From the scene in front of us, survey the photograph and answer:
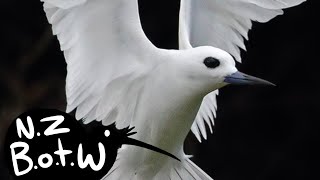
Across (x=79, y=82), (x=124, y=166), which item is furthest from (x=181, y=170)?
(x=79, y=82)

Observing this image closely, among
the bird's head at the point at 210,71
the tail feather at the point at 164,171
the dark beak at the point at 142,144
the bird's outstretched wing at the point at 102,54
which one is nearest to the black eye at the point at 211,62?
the bird's head at the point at 210,71

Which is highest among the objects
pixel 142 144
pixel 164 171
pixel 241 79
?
pixel 241 79

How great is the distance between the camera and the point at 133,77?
4051 mm

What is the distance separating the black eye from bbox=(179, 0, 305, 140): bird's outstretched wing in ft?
1.85

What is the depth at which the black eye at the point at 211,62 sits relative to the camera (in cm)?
386

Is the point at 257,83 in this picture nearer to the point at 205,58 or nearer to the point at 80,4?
the point at 205,58

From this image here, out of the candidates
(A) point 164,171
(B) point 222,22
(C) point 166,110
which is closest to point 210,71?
(C) point 166,110

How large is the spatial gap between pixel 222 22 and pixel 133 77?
23.2 inches

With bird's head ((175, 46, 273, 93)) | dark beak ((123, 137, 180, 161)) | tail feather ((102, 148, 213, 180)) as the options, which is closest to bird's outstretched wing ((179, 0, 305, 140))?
tail feather ((102, 148, 213, 180))

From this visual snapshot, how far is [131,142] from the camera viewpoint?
13.4 ft

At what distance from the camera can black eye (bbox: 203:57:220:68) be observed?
3.86m

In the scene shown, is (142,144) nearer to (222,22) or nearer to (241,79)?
(241,79)

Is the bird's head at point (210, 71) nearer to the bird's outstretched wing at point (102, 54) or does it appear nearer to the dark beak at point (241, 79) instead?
the dark beak at point (241, 79)

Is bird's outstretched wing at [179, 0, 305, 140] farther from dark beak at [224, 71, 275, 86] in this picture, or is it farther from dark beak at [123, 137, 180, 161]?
dark beak at [224, 71, 275, 86]
